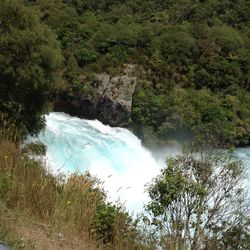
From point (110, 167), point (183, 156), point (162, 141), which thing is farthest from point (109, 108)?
point (183, 156)

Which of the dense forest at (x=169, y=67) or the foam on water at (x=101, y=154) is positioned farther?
the dense forest at (x=169, y=67)

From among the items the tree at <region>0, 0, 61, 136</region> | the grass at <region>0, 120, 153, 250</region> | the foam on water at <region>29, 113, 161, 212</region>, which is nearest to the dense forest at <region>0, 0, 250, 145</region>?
the foam on water at <region>29, 113, 161, 212</region>

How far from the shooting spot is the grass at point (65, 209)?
4.39m

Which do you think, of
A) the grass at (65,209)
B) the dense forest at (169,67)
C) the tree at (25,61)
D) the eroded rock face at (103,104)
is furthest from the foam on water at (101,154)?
the grass at (65,209)

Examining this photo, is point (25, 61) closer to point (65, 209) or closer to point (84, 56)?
point (65, 209)

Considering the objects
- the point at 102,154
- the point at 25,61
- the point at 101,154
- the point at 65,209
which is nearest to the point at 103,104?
the point at 102,154

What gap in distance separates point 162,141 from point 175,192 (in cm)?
2128

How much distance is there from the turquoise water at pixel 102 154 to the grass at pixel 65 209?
36.7ft

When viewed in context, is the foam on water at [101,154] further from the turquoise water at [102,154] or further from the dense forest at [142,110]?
the dense forest at [142,110]

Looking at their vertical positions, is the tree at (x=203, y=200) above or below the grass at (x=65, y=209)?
above

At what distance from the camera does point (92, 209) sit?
4684mm

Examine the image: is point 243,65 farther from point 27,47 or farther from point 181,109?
point 27,47

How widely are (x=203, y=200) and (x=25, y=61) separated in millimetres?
10097

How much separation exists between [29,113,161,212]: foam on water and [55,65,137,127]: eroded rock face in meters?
2.64
